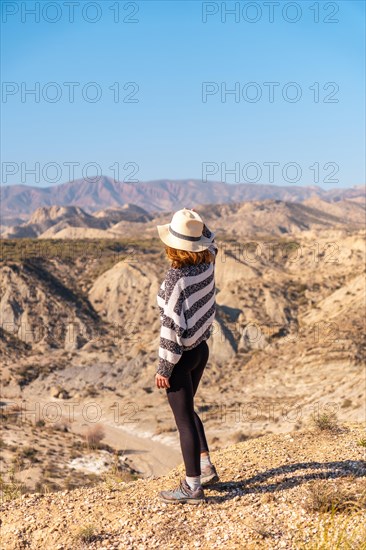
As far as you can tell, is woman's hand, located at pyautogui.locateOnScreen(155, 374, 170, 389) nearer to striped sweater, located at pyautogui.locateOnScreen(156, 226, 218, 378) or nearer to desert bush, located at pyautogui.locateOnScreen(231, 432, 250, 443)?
striped sweater, located at pyautogui.locateOnScreen(156, 226, 218, 378)

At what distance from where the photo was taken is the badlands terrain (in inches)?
802

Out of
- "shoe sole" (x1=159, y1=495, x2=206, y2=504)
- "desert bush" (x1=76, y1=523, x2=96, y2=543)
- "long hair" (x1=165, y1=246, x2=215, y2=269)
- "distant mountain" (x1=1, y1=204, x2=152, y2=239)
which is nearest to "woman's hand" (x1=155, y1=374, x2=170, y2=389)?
"long hair" (x1=165, y1=246, x2=215, y2=269)

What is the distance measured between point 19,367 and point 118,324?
858 centimetres

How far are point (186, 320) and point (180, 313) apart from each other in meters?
0.10

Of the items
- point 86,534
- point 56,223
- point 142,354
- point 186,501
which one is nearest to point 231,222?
point 56,223

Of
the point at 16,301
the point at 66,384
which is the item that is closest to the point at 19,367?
the point at 66,384

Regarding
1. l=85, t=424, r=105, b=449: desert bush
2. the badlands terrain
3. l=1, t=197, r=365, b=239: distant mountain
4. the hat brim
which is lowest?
l=85, t=424, r=105, b=449: desert bush

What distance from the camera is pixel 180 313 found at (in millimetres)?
5051

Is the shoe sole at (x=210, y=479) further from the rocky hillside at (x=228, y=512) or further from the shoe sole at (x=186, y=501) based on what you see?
the shoe sole at (x=186, y=501)

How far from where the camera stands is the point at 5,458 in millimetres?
17328

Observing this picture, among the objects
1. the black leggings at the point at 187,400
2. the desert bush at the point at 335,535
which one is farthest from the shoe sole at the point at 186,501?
the desert bush at the point at 335,535

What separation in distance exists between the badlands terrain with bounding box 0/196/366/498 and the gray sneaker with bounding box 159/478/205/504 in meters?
2.95

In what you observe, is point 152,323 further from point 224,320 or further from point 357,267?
point 357,267

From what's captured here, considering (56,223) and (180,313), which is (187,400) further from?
(56,223)
